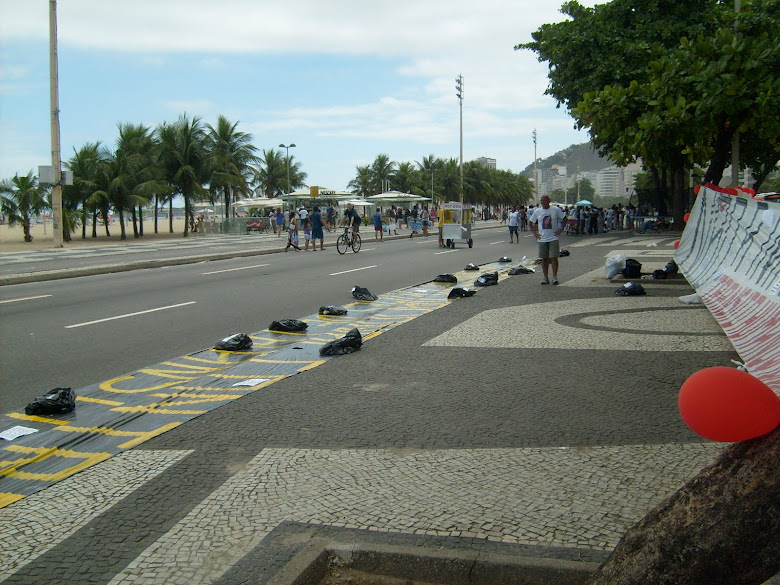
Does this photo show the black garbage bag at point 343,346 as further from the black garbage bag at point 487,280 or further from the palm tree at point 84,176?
the palm tree at point 84,176

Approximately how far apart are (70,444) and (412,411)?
8.56 feet

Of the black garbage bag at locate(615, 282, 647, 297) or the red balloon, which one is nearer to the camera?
the red balloon

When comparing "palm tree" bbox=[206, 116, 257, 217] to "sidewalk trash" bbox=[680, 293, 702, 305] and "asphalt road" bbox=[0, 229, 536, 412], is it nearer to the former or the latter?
"asphalt road" bbox=[0, 229, 536, 412]

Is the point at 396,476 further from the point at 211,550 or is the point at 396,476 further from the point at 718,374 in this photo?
the point at 718,374

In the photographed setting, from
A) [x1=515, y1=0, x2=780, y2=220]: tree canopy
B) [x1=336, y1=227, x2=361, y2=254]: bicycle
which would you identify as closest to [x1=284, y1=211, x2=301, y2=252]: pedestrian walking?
[x1=336, y1=227, x2=361, y2=254]: bicycle

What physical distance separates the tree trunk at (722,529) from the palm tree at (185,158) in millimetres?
47909

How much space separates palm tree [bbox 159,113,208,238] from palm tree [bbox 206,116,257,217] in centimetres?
204

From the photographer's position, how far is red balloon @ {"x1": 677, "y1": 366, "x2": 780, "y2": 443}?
1990 mm

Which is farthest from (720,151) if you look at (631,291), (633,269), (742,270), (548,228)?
(742,270)

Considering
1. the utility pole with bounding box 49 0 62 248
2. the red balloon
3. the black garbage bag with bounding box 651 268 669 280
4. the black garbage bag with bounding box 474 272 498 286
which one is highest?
the utility pole with bounding box 49 0 62 248

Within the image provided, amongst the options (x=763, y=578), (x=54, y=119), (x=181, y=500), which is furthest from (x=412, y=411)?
(x=54, y=119)

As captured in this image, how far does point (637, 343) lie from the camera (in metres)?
8.12

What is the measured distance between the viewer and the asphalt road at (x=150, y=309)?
25.4 feet

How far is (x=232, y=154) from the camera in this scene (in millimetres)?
57375
